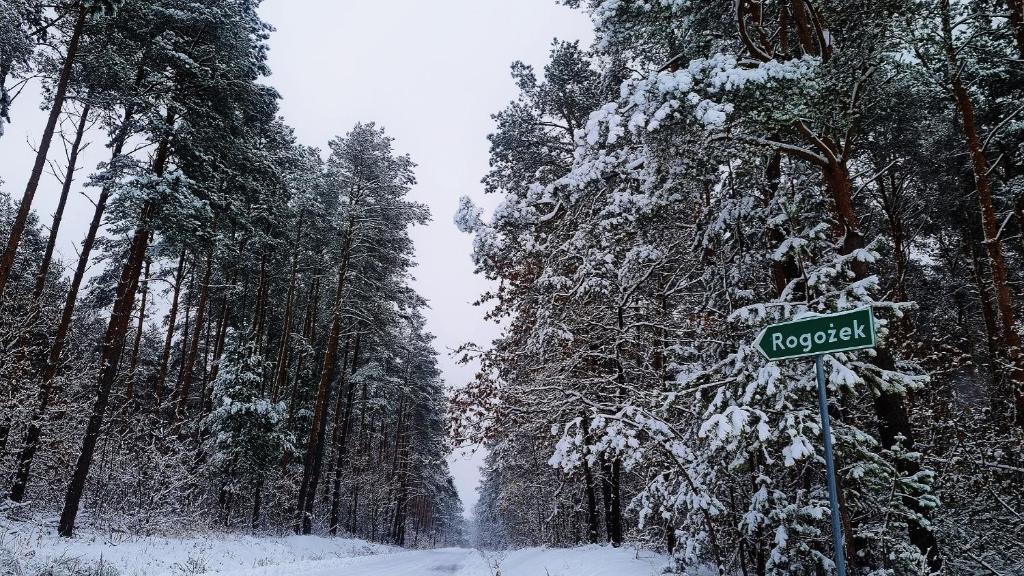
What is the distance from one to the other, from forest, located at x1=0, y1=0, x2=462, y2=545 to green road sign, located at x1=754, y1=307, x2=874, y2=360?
12.5 metres

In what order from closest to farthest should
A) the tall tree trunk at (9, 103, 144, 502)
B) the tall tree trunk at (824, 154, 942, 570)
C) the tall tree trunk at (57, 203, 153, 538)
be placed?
the tall tree trunk at (824, 154, 942, 570), the tall tree trunk at (57, 203, 153, 538), the tall tree trunk at (9, 103, 144, 502)

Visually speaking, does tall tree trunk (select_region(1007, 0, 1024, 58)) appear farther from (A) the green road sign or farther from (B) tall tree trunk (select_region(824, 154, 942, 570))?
(A) the green road sign

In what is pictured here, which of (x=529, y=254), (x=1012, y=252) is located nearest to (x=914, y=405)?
(x=529, y=254)

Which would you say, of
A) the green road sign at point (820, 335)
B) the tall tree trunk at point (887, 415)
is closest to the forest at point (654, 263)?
the tall tree trunk at point (887, 415)

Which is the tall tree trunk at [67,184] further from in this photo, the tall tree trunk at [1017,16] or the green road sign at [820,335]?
the tall tree trunk at [1017,16]

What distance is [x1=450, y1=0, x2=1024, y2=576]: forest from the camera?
5578mm

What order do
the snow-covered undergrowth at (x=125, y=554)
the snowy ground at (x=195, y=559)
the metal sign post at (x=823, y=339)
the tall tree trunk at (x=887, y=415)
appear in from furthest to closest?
the snowy ground at (x=195, y=559) < the snow-covered undergrowth at (x=125, y=554) < the tall tree trunk at (x=887, y=415) < the metal sign post at (x=823, y=339)

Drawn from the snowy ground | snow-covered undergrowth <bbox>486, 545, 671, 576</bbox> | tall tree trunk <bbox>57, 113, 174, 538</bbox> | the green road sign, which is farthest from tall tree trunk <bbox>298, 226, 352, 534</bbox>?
the green road sign

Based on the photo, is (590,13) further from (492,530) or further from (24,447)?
(492,530)

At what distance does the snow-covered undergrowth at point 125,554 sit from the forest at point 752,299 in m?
6.15

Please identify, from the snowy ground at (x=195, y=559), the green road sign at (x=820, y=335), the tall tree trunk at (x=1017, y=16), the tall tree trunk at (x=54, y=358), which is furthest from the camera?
the tall tree trunk at (x=54, y=358)

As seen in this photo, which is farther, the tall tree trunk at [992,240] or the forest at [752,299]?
the tall tree trunk at [992,240]

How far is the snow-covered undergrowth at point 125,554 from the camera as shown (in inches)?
307

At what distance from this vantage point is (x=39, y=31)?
10.4 meters
